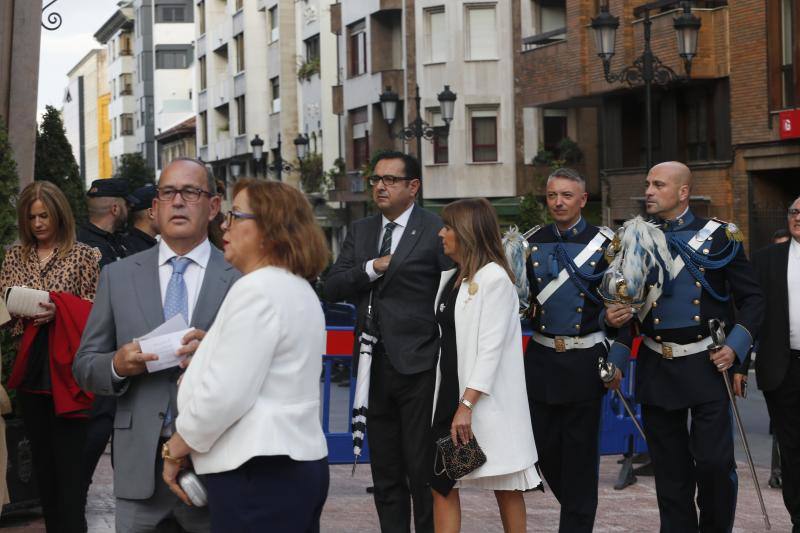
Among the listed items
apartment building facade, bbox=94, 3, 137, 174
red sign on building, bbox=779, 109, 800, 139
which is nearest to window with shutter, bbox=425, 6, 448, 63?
red sign on building, bbox=779, 109, 800, 139

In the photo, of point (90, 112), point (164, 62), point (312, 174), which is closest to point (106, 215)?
point (312, 174)

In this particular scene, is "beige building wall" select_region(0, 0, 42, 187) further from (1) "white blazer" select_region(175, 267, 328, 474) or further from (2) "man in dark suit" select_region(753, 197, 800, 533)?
(1) "white blazer" select_region(175, 267, 328, 474)

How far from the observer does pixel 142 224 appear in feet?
29.4

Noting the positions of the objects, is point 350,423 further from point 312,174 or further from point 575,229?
point 312,174

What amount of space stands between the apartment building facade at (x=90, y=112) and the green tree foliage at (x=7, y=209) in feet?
365

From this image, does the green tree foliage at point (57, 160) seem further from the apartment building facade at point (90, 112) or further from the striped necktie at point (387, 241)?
the apartment building facade at point (90, 112)

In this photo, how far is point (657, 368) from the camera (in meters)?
7.79

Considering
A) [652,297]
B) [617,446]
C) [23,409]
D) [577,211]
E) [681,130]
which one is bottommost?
[617,446]

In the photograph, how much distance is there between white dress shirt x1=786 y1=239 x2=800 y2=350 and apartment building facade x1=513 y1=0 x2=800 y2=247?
20866 mm

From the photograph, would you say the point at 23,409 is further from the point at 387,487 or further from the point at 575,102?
the point at 575,102

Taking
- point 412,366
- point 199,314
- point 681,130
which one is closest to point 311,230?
point 199,314

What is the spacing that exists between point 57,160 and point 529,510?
14573mm

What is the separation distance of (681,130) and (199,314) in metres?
29.8

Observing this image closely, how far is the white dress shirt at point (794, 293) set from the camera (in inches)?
344
